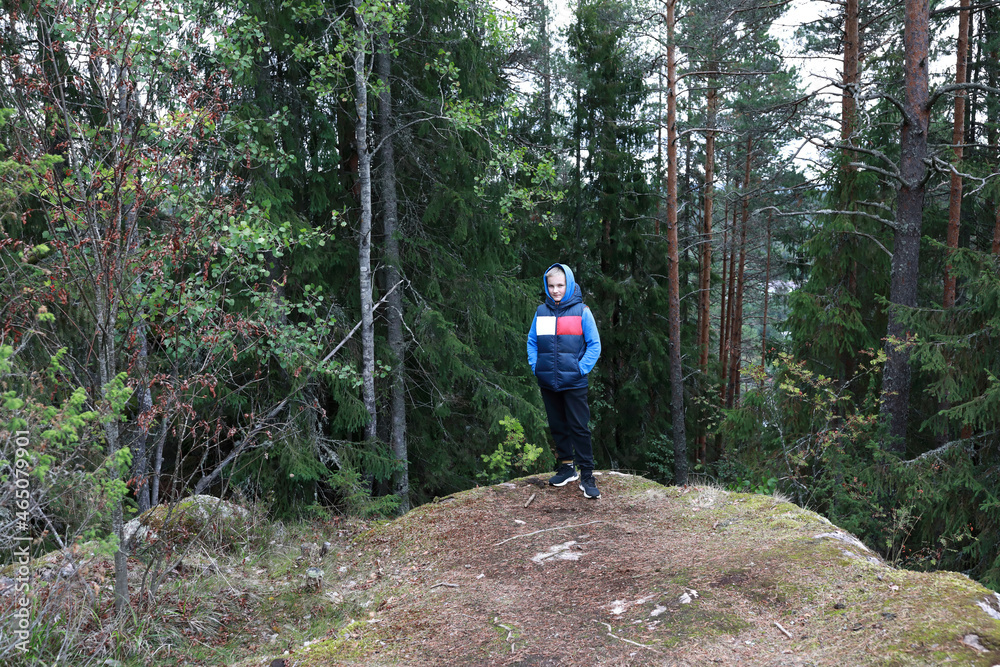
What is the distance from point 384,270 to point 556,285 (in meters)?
3.92

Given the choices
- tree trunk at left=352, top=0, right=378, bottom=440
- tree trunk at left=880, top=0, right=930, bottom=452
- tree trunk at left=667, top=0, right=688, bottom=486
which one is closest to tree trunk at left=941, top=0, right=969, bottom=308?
tree trunk at left=880, top=0, right=930, bottom=452

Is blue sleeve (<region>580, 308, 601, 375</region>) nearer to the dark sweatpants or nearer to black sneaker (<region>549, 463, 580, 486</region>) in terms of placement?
the dark sweatpants

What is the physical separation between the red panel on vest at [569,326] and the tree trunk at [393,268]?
3286 millimetres

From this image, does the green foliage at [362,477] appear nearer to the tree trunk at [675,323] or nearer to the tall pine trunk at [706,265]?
the tree trunk at [675,323]

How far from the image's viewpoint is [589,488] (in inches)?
245

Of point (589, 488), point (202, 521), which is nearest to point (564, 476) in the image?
point (589, 488)

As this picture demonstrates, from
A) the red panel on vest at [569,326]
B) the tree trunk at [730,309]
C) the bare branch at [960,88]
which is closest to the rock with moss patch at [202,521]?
the red panel on vest at [569,326]

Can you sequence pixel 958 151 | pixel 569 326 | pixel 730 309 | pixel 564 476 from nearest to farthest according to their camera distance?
pixel 569 326
pixel 564 476
pixel 958 151
pixel 730 309

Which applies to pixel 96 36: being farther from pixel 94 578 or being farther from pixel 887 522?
pixel 887 522

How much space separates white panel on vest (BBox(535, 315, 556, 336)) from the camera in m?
6.04

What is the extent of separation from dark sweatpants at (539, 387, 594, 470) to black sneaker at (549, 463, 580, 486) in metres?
0.23

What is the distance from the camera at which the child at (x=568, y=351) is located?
6.01 meters

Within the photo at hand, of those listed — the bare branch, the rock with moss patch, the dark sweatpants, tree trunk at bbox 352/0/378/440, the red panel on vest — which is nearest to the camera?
the rock with moss patch

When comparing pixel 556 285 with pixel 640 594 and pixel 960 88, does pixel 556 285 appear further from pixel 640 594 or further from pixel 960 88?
pixel 960 88
